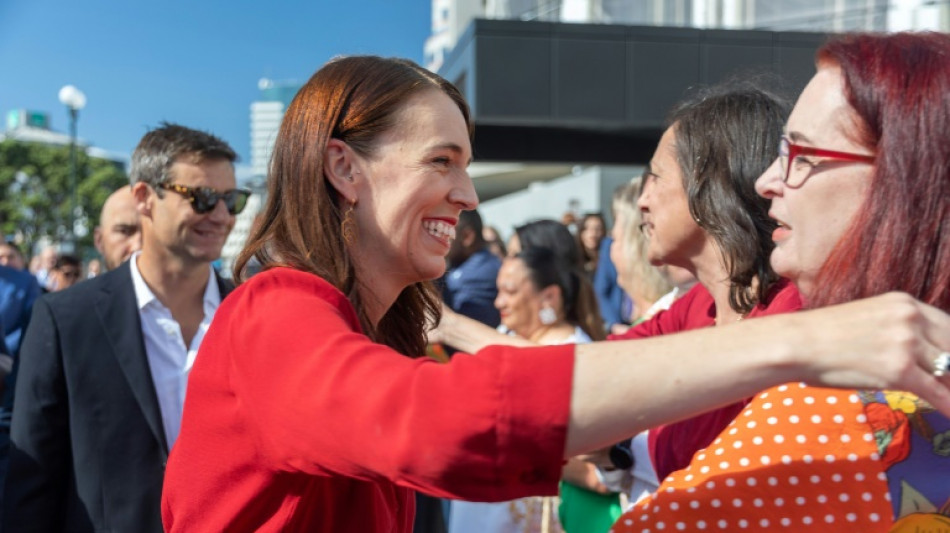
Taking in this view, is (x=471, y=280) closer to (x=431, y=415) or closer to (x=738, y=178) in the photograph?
(x=738, y=178)

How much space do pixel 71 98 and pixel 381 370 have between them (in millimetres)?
18008

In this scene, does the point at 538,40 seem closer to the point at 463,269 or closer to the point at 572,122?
the point at 572,122

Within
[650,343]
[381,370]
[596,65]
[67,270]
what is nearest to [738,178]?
[650,343]

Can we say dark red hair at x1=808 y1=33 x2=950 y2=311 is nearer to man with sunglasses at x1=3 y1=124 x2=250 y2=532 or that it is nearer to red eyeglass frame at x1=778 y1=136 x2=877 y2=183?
red eyeglass frame at x1=778 y1=136 x2=877 y2=183

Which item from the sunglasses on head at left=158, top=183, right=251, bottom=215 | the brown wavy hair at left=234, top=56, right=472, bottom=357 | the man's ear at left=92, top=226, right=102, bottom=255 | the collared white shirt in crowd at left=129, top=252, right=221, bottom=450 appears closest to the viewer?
the brown wavy hair at left=234, top=56, right=472, bottom=357

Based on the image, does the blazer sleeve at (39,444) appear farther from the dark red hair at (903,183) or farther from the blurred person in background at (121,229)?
the dark red hair at (903,183)

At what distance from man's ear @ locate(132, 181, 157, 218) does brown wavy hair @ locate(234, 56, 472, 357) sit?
2.20 meters

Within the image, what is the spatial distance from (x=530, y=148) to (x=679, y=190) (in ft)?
49.9

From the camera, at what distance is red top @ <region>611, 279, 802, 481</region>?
204 centimetres

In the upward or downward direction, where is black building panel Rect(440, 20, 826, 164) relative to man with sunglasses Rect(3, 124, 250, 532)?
upward

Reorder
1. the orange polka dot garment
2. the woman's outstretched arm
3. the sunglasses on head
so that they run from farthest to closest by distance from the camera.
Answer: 1. the sunglasses on head
2. the orange polka dot garment
3. the woman's outstretched arm

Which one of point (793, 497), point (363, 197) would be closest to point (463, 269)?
point (363, 197)

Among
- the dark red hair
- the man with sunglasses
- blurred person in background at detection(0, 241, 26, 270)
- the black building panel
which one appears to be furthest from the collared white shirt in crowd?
the black building panel

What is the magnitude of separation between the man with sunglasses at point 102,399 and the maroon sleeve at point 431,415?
2.14m
